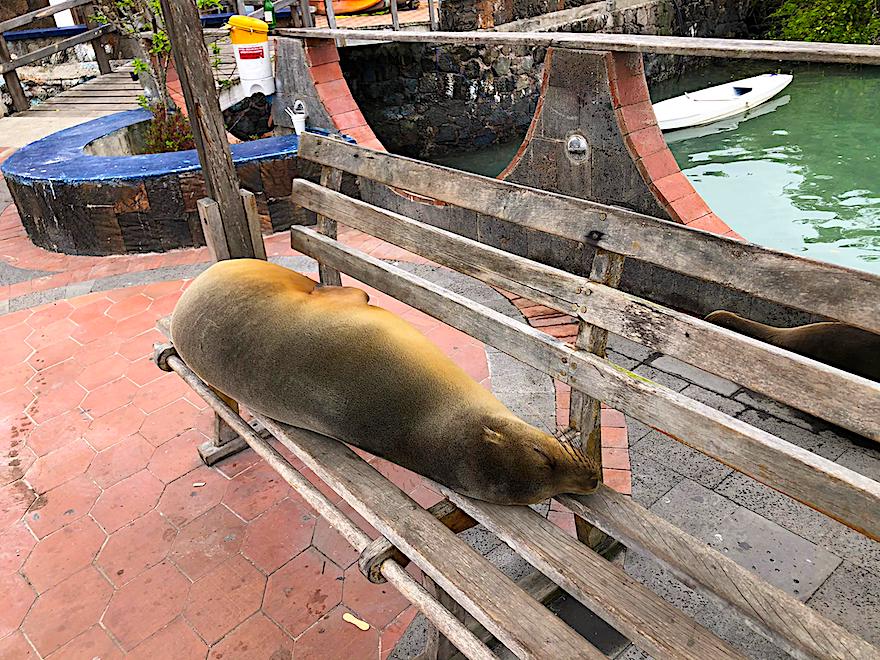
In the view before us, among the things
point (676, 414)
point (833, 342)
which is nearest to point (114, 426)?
point (676, 414)

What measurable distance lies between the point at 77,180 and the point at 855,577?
18.1 ft

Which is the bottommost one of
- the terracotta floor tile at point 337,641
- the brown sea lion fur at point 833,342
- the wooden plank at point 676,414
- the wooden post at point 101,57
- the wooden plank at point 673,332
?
the terracotta floor tile at point 337,641

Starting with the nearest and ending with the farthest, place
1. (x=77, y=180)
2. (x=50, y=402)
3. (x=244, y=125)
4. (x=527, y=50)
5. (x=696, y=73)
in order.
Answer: (x=50, y=402)
(x=77, y=180)
(x=244, y=125)
(x=527, y=50)
(x=696, y=73)

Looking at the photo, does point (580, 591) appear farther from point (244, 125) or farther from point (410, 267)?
point (244, 125)

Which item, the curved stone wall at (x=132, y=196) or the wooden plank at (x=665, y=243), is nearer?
the wooden plank at (x=665, y=243)

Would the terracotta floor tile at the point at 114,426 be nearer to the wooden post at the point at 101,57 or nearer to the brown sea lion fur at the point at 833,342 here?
the brown sea lion fur at the point at 833,342

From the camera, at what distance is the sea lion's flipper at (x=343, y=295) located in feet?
8.65

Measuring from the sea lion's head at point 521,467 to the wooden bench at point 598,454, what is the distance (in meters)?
0.08

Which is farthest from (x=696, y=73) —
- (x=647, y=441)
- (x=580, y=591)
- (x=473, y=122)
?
(x=580, y=591)

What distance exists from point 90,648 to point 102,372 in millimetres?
1980

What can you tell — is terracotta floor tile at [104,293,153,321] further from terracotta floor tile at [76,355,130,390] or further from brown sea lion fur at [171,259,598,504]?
brown sea lion fur at [171,259,598,504]

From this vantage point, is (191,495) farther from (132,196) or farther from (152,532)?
(132,196)

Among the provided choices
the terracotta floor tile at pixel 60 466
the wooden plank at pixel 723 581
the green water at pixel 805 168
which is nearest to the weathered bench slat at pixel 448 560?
the wooden plank at pixel 723 581

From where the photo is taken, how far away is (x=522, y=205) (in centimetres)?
238
